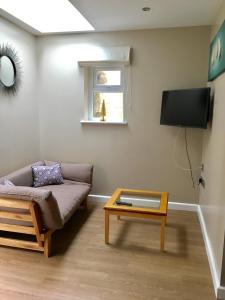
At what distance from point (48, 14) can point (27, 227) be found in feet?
8.29

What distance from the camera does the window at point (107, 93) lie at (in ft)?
12.2

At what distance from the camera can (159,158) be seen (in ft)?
11.8

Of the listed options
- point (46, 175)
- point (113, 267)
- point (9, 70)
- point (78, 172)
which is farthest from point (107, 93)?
point (113, 267)

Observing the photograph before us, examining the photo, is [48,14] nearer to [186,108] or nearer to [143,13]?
[143,13]

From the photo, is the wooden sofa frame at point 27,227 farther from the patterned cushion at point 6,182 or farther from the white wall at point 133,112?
the white wall at point 133,112

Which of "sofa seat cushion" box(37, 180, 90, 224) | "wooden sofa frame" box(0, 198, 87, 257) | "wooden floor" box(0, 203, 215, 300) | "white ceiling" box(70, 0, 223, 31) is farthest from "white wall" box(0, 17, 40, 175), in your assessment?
"wooden floor" box(0, 203, 215, 300)

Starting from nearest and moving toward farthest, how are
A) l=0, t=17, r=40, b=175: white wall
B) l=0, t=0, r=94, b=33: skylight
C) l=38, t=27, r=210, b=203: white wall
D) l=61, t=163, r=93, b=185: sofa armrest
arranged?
l=0, t=0, r=94, b=33: skylight, l=0, t=17, r=40, b=175: white wall, l=38, t=27, r=210, b=203: white wall, l=61, t=163, r=93, b=185: sofa armrest

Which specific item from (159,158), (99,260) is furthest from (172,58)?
(99,260)

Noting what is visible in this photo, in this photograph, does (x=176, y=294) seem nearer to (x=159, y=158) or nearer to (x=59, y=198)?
(x=59, y=198)

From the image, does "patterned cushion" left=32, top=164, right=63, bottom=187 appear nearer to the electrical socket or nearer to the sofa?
the sofa

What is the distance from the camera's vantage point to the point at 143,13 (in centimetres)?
280

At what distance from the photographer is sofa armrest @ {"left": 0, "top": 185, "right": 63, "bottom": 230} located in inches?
89.6

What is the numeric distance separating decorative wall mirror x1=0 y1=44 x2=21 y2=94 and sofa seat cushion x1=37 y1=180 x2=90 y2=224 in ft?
4.46

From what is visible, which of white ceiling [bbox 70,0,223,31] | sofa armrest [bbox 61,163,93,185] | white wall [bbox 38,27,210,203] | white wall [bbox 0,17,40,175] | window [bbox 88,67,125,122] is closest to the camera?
white ceiling [bbox 70,0,223,31]
